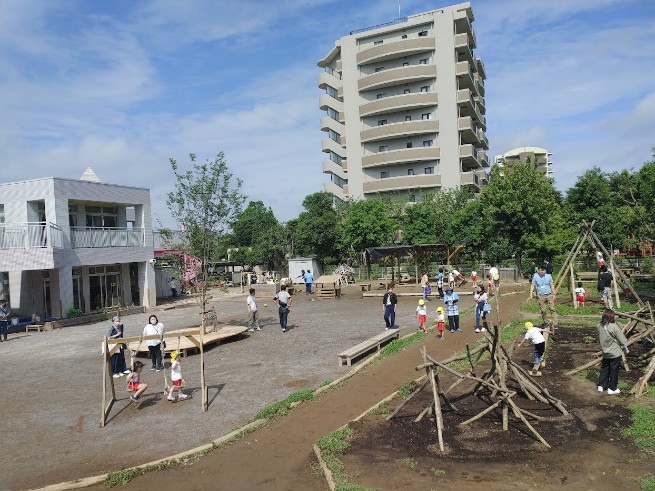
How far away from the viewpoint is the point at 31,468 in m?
8.36

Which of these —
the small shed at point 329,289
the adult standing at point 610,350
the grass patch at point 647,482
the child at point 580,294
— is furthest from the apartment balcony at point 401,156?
the grass patch at point 647,482

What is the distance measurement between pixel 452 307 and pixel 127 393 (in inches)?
437

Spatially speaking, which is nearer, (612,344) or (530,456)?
(530,456)

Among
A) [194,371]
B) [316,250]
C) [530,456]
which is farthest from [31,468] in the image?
[316,250]

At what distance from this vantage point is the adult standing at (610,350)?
10.1 meters

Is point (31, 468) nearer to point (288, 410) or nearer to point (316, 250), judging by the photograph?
point (288, 410)

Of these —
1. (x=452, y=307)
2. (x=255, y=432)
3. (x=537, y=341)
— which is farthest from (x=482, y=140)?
(x=255, y=432)

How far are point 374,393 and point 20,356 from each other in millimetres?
14803

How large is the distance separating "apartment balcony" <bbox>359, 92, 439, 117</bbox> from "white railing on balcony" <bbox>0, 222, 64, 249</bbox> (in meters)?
43.1

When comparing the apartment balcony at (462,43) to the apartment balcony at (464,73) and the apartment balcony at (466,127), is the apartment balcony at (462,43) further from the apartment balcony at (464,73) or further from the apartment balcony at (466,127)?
the apartment balcony at (466,127)

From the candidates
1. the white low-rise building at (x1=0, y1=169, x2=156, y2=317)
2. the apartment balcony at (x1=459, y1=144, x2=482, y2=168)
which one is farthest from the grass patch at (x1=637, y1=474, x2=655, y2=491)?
the apartment balcony at (x1=459, y1=144, x2=482, y2=168)

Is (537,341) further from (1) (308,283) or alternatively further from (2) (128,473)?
(1) (308,283)

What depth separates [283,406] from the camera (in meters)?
10.2

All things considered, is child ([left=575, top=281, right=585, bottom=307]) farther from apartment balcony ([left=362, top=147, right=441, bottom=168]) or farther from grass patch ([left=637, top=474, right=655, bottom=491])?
apartment balcony ([left=362, top=147, right=441, bottom=168])
